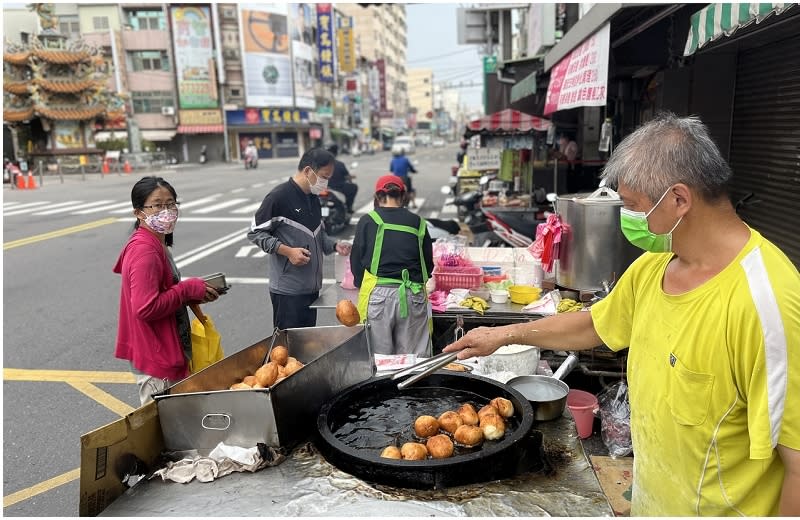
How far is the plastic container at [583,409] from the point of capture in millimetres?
3951

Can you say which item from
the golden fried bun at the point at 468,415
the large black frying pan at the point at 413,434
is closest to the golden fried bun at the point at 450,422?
the golden fried bun at the point at 468,415

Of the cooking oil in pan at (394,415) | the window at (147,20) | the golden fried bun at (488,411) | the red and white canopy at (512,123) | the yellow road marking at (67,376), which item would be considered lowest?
the yellow road marking at (67,376)

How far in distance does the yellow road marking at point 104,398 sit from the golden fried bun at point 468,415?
3.30m

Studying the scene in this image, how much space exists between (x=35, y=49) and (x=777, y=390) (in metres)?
41.5

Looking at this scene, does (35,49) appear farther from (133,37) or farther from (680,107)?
(680,107)

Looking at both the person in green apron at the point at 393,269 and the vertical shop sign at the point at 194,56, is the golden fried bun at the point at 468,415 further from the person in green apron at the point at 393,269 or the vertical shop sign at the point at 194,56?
the vertical shop sign at the point at 194,56

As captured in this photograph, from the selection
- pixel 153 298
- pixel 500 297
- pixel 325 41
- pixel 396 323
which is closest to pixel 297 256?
pixel 396 323

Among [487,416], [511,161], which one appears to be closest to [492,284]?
[487,416]

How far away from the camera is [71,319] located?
23.1ft

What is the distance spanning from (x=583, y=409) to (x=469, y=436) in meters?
1.95

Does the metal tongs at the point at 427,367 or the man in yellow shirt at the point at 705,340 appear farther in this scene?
the metal tongs at the point at 427,367

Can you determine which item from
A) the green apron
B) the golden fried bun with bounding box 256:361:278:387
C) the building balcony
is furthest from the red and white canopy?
the building balcony

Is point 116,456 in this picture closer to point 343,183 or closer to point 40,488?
point 40,488

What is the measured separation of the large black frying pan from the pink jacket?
1.12 metres
